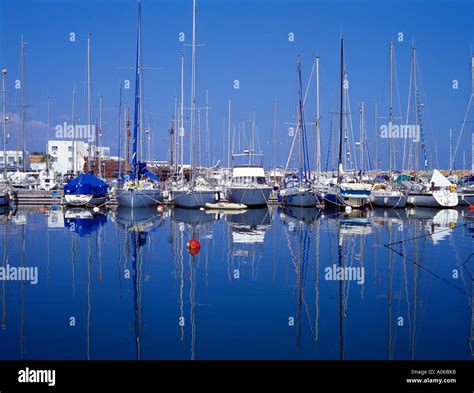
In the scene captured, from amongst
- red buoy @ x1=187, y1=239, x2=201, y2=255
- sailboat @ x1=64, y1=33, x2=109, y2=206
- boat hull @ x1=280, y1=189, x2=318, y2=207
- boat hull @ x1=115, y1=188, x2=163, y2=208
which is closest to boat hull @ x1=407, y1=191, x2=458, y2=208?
boat hull @ x1=280, y1=189, x2=318, y2=207

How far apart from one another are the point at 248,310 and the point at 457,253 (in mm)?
11181

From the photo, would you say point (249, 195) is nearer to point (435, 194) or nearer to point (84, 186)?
point (84, 186)

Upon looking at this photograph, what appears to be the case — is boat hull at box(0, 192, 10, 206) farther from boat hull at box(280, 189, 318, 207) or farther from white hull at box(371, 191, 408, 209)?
white hull at box(371, 191, 408, 209)

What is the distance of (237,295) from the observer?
559 inches

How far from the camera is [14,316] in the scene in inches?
482

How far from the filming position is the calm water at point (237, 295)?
1023cm

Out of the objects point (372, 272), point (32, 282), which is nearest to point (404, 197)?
point (372, 272)

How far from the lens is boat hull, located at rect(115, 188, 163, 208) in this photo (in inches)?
1695

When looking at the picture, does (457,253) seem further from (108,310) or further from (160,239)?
(108,310)

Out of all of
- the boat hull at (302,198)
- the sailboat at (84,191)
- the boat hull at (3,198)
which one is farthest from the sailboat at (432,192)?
the boat hull at (3,198)

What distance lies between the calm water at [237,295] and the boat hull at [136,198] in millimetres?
15280

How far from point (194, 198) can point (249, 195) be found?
400 cm

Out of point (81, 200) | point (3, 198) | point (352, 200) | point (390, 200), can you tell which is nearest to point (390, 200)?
point (390, 200)

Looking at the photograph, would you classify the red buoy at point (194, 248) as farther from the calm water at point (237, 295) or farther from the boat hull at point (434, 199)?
the boat hull at point (434, 199)
